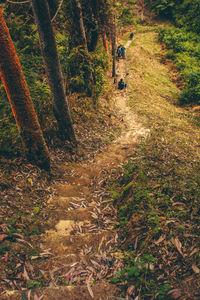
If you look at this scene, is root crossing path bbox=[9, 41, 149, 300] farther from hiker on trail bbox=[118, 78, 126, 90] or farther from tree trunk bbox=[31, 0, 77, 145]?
hiker on trail bbox=[118, 78, 126, 90]

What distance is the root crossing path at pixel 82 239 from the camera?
2.21 metres

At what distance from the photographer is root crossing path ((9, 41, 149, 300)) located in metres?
2.21

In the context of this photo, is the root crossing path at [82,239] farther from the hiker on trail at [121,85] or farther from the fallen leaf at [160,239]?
the hiker on trail at [121,85]

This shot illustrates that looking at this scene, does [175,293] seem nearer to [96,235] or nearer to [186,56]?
[96,235]

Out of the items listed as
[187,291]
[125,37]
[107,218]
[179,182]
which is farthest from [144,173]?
[125,37]

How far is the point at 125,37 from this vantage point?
1019 inches

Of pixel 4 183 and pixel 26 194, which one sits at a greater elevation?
pixel 4 183

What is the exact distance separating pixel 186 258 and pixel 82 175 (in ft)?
10.5

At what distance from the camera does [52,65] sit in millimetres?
4363

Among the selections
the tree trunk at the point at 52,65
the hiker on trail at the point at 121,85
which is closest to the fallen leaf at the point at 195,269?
the tree trunk at the point at 52,65

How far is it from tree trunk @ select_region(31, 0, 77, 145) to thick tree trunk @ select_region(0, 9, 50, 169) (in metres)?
1.27

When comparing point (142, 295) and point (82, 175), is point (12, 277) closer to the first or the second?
point (142, 295)

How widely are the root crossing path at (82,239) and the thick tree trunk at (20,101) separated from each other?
3.09 feet

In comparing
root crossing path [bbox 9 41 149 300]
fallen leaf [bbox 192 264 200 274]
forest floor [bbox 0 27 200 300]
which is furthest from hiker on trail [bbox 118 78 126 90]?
fallen leaf [bbox 192 264 200 274]
